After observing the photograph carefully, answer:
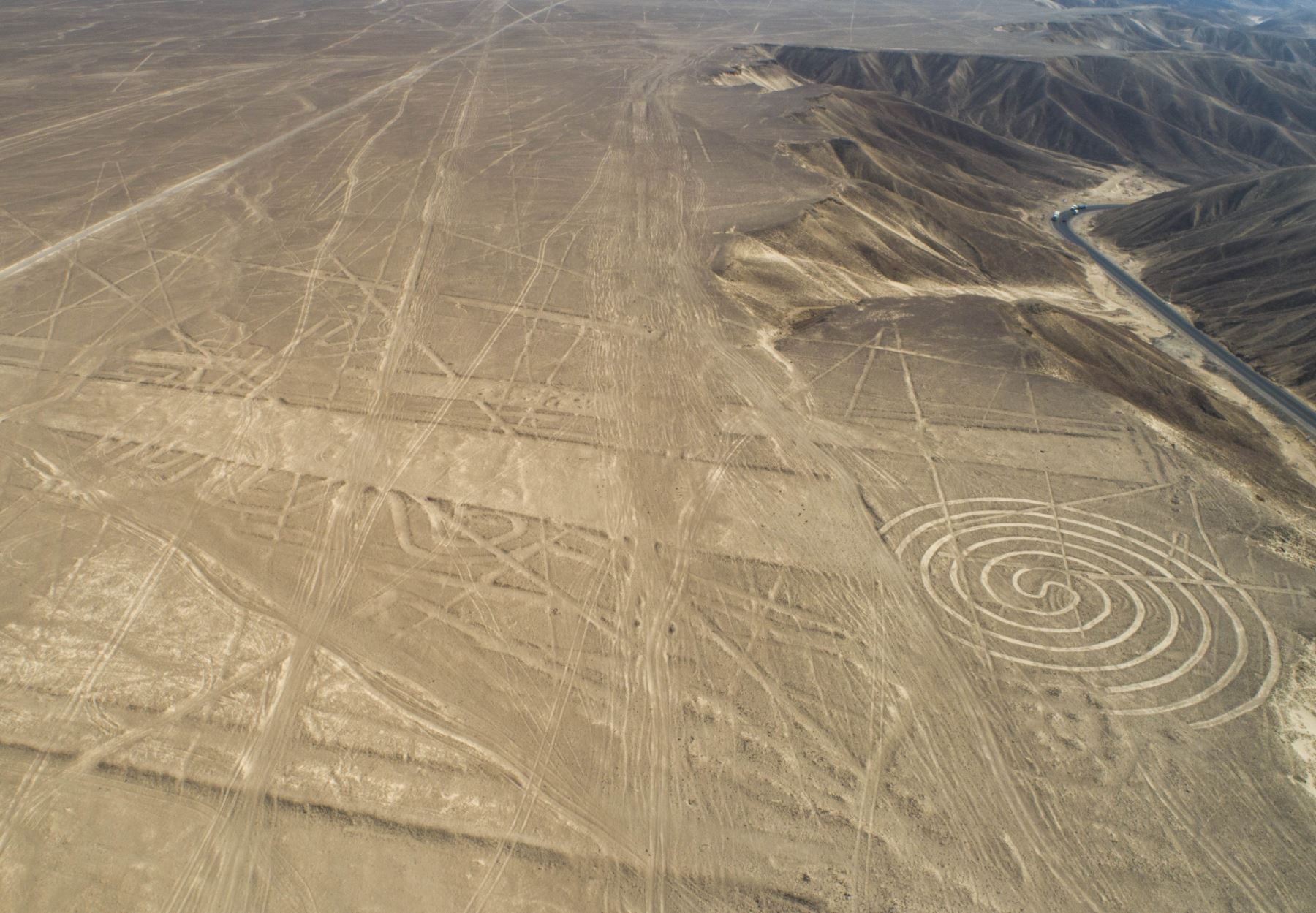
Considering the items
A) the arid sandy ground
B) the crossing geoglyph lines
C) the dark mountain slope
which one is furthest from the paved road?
the dark mountain slope

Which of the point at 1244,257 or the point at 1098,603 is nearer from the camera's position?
the point at 1098,603

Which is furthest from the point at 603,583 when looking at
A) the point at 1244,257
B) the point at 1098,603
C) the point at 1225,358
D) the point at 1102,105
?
the point at 1102,105

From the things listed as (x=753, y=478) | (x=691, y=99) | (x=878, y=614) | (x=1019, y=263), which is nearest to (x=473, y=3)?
(x=691, y=99)

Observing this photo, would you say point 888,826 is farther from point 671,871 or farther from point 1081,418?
point 1081,418

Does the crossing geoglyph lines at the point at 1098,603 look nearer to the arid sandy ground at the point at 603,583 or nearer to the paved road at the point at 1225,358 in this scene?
the arid sandy ground at the point at 603,583

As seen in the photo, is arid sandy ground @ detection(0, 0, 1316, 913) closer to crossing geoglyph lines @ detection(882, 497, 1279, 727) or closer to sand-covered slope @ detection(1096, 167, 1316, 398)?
crossing geoglyph lines @ detection(882, 497, 1279, 727)

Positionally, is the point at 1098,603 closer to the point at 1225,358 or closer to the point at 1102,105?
the point at 1225,358

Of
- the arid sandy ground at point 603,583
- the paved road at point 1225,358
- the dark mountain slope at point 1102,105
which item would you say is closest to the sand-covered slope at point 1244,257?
the paved road at point 1225,358
